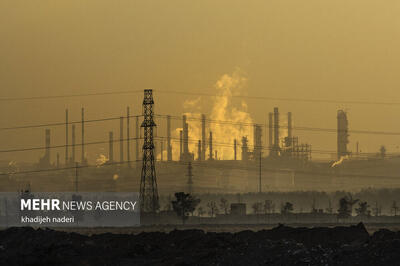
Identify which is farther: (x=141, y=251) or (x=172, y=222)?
(x=172, y=222)

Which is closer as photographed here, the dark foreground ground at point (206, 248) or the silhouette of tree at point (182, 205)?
the dark foreground ground at point (206, 248)

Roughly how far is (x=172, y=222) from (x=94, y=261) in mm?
100569

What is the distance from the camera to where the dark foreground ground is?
121ft

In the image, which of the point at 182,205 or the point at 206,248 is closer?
the point at 206,248

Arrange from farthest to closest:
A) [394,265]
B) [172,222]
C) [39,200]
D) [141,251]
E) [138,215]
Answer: [39,200] → [172,222] → [138,215] → [141,251] → [394,265]

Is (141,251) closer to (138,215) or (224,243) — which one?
(224,243)

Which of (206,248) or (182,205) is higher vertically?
(206,248)

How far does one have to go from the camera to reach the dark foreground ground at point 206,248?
3688 centimetres

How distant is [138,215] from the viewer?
122 metres

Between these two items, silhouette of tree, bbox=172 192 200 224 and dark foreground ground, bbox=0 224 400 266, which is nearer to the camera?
dark foreground ground, bbox=0 224 400 266

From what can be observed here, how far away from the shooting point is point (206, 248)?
1828 inches

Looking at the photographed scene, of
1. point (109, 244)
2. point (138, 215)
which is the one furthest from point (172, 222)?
point (109, 244)

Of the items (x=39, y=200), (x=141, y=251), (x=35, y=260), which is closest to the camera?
(x=35, y=260)

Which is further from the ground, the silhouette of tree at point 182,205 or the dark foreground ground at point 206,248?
the dark foreground ground at point 206,248
